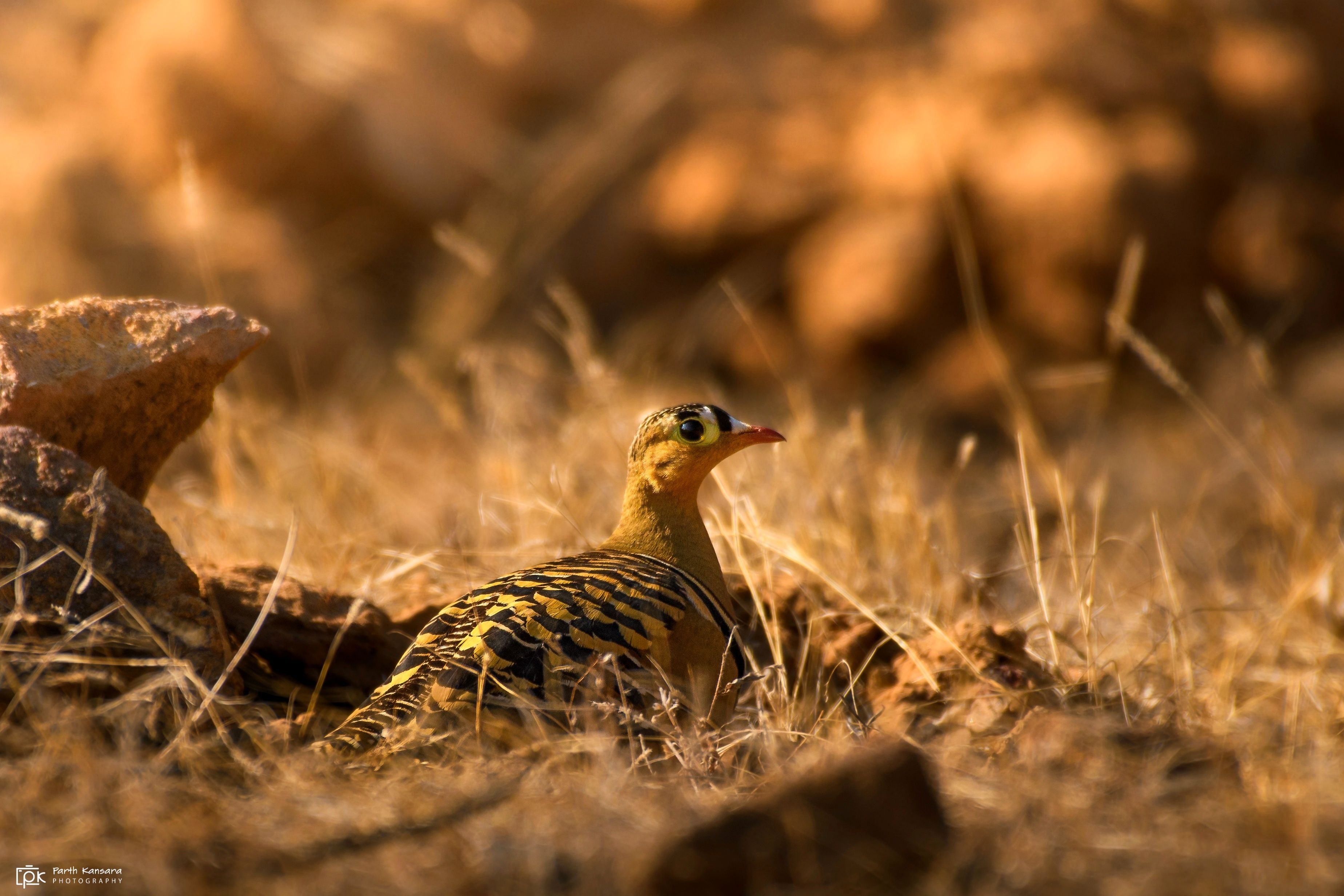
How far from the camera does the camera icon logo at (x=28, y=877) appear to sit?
69.0 inches

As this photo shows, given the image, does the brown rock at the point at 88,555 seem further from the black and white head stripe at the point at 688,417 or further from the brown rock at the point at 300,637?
the black and white head stripe at the point at 688,417

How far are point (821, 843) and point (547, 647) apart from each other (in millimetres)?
892

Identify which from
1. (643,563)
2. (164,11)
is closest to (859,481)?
(643,563)

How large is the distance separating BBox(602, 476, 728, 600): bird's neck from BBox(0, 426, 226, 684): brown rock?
3.53ft

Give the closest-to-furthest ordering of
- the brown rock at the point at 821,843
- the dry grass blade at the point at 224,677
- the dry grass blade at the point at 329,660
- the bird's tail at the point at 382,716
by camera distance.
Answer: the brown rock at the point at 821,843
the dry grass blade at the point at 224,677
the bird's tail at the point at 382,716
the dry grass blade at the point at 329,660

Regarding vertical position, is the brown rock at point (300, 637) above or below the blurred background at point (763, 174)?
below

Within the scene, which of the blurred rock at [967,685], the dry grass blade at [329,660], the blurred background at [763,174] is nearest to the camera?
the dry grass blade at [329,660]

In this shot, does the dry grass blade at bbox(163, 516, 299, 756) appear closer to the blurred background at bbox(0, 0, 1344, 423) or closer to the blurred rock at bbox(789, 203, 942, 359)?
the blurred background at bbox(0, 0, 1344, 423)

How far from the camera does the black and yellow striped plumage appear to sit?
238cm

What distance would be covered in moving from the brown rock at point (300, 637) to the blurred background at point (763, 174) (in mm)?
4604

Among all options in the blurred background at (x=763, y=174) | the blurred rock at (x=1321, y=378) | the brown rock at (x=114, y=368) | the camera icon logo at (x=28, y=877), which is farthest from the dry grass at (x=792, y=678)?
the blurred background at (x=763, y=174)

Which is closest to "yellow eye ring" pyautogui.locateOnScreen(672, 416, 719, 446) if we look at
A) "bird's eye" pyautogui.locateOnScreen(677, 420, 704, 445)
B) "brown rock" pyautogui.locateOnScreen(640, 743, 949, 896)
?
"bird's eye" pyautogui.locateOnScreen(677, 420, 704, 445)

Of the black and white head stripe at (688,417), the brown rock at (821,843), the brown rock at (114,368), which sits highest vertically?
the brown rock at (114,368)

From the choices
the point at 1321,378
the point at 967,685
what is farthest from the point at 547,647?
the point at 1321,378
